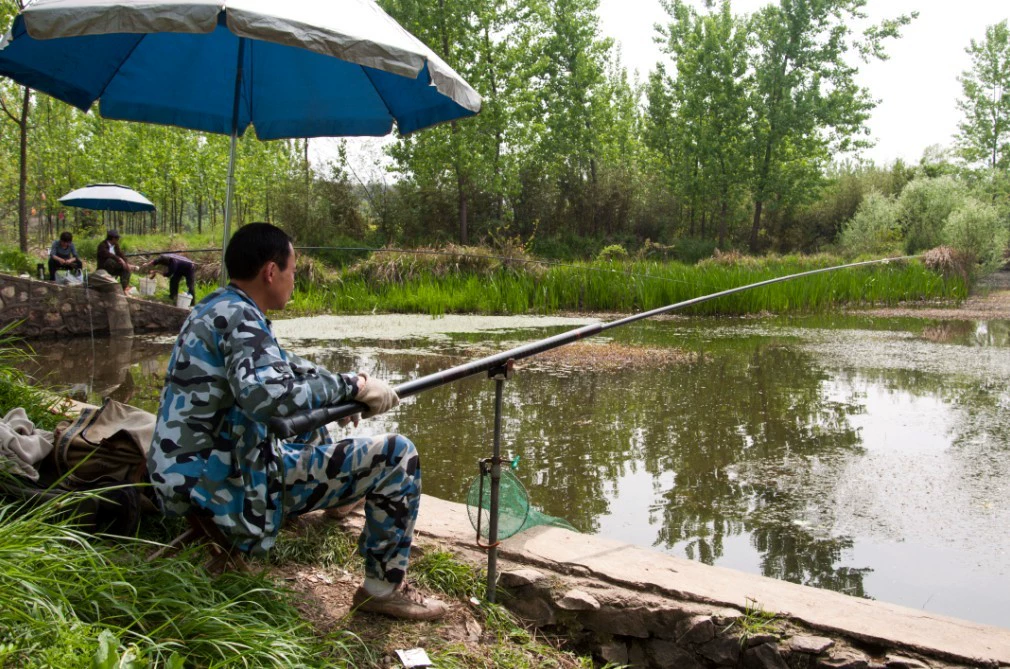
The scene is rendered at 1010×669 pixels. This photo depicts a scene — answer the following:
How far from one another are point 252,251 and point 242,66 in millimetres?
1897

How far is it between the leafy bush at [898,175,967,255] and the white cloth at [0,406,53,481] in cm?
1899

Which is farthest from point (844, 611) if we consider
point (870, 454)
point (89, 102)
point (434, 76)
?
point (89, 102)

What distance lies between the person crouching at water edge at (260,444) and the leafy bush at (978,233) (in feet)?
55.6

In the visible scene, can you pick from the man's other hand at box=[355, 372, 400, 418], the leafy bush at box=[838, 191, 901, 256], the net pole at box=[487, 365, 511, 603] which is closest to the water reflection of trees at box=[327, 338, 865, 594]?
the net pole at box=[487, 365, 511, 603]

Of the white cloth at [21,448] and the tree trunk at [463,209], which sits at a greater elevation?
the tree trunk at [463,209]

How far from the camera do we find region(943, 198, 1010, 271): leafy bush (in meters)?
16.6

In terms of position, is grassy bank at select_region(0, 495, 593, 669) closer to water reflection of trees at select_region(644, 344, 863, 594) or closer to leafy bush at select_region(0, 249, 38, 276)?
water reflection of trees at select_region(644, 344, 863, 594)

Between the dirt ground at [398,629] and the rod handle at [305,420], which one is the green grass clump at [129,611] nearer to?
the dirt ground at [398,629]

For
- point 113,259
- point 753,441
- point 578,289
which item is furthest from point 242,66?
point 113,259

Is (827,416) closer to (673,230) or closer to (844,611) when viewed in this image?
(844,611)

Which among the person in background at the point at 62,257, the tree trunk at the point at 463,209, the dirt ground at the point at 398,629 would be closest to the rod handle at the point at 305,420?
the dirt ground at the point at 398,629

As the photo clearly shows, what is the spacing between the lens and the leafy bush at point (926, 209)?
1845 cm

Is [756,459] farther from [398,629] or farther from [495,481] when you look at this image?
[398,629]

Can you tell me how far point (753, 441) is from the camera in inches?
193
